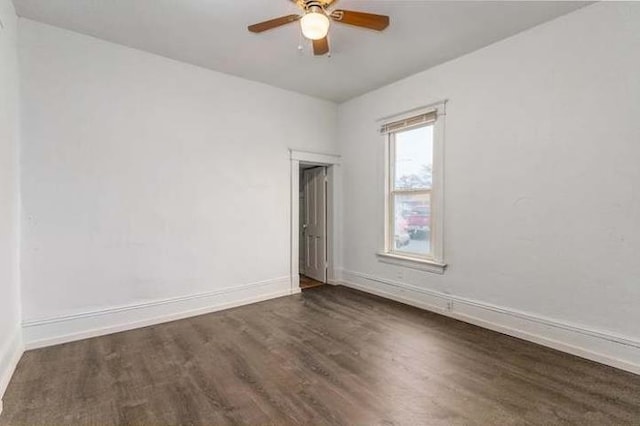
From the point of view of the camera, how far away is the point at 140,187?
3.62 meters

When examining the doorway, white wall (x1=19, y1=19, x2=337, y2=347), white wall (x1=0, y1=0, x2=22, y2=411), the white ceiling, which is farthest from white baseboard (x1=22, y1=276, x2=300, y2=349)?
the white ceiling

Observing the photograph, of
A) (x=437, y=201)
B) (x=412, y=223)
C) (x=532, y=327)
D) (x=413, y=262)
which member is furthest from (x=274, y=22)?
(x=532, y=327)

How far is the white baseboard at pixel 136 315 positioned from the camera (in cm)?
307

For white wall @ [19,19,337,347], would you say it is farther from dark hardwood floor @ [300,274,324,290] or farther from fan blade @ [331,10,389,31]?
fan blade @ [331,10,389,31]

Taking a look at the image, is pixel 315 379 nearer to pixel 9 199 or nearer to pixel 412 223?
pixel 412 223

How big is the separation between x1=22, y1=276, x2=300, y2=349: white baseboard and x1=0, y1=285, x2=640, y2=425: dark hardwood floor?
0.12m

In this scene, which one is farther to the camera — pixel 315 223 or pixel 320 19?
pixel 315 223

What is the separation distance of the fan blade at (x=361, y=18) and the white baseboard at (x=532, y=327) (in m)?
3.04

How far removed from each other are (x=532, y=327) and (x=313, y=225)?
3.59 meters

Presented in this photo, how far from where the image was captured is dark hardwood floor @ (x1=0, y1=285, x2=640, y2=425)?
207 cm

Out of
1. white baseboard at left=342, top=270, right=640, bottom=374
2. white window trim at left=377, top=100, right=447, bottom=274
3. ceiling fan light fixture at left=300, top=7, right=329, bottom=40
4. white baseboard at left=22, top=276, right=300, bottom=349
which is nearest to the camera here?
ceiling fan light fixture at left=300, top=7, right=329, bottom=40

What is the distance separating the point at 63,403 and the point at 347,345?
2.21 m

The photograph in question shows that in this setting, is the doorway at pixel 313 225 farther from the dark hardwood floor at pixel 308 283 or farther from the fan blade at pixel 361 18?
the fan blade at pixel 361 18

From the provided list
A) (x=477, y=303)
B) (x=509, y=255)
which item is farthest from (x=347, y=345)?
(x=509, y=255)
